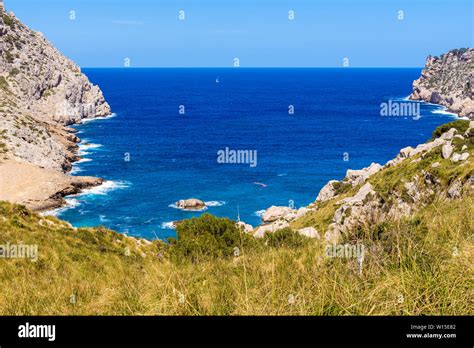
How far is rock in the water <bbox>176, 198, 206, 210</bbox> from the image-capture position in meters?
63.7

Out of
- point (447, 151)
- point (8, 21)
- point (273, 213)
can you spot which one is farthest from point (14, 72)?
point (447, 151)

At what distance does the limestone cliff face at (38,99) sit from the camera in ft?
264

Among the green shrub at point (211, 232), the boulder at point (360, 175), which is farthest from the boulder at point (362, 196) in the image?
the boulder at point (360, 175)

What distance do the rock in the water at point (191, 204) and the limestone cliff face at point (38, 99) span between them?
27.1 meters

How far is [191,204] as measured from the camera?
6406 centimetres

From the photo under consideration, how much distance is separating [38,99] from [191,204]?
8111 centimetres

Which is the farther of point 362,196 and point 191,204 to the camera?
point 191,204

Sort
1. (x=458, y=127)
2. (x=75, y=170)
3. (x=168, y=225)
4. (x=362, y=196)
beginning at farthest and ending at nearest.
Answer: (x=75, y=170)
(x=168, y=225)
(x=458, y=127)
(x=362, y=196)

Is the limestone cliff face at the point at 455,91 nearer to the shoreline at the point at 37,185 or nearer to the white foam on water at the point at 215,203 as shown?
the white foam on water at the point at 215,203

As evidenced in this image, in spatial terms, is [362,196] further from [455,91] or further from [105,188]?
[455,91]

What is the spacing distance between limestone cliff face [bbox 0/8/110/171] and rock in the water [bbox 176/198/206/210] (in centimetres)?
2712

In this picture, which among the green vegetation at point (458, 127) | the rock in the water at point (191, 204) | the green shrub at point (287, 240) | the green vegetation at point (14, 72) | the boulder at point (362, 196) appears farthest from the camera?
the green vegetation at point (14, 72)

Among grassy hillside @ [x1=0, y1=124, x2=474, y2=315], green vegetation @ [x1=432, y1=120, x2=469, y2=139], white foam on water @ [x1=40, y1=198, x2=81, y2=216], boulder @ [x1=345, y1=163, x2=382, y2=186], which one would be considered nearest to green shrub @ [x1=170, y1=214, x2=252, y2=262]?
grassy hillside @ [x1=0, y1=124, x2=474, y2=315]
